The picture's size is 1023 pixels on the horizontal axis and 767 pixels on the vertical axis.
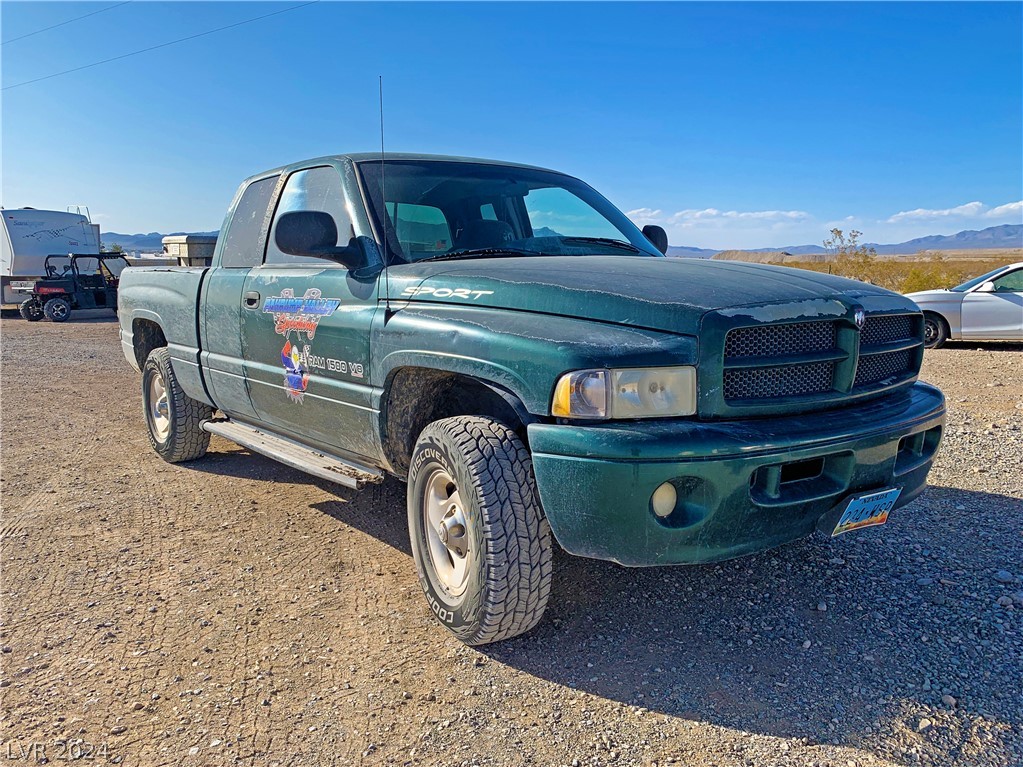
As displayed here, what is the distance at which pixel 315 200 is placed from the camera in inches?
157

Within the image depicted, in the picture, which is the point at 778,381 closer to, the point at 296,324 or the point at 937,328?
the point at 296,324

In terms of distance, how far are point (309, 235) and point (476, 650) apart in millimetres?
1831

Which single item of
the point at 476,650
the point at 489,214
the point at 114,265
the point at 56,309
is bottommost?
the point at 476,650

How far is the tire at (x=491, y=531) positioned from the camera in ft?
8.61

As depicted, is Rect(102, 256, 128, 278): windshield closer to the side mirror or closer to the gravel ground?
the gravel ground

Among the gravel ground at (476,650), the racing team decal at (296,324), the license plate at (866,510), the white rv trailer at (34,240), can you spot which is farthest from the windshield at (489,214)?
the white rv trailer at (34,240)

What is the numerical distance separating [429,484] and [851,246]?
2630 cm

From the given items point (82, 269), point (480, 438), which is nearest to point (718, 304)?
point (480, 438)

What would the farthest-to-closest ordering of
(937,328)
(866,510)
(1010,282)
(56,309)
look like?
(56,309), (937,328), (1010,282), (866,510)

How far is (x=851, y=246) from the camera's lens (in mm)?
25906

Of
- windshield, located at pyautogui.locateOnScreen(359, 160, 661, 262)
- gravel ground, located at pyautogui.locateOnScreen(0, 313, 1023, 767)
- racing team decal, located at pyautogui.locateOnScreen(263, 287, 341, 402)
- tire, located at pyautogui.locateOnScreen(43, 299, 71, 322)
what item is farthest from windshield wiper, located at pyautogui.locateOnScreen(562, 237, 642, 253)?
tire, located at pyautogui.locateOnScreen(43, 299, 71, 322)

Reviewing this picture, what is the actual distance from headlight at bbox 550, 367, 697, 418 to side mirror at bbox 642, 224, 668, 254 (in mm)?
2356

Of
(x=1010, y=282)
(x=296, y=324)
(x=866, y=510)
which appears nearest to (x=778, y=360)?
(x=866, y=510)

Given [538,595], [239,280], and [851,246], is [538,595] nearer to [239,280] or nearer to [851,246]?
[239,280]
